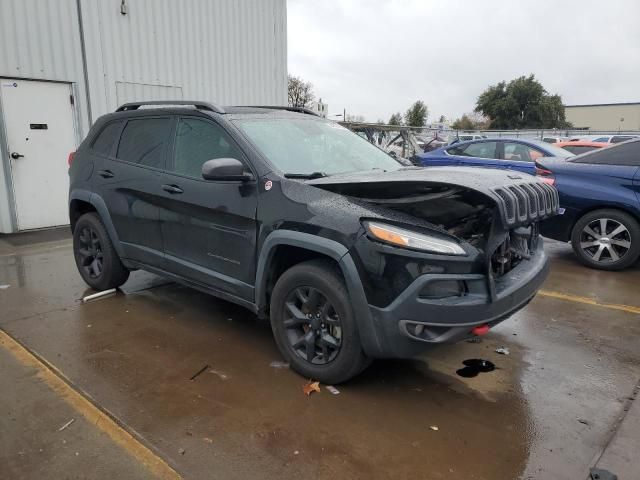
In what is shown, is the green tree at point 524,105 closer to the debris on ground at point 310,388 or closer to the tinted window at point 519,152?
the tinted window at point 519,152

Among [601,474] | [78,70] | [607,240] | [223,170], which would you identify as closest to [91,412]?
[223,170]

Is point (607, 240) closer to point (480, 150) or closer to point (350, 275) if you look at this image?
point (480, 150)

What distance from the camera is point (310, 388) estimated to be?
324 centimetres

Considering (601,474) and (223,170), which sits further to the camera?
(223,170)

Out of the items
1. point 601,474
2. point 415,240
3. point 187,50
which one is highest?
point 187,50

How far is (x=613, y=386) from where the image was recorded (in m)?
3.32

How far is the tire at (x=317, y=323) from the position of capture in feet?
9.89

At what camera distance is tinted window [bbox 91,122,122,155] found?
479 centimetres

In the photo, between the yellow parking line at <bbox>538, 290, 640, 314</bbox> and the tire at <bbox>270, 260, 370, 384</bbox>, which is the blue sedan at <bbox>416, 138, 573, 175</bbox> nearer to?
the yellow parking line at <bbox>538, 290, 640, 314</bbox>

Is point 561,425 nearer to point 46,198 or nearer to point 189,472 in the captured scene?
point 189,472

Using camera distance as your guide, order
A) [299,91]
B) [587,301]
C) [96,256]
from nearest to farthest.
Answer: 1. [587,301]
2. [96,256]
3. [299,91]

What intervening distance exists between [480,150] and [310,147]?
267 inches

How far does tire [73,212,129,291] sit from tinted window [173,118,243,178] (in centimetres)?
137

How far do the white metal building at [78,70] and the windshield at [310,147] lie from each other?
20.0 feet
